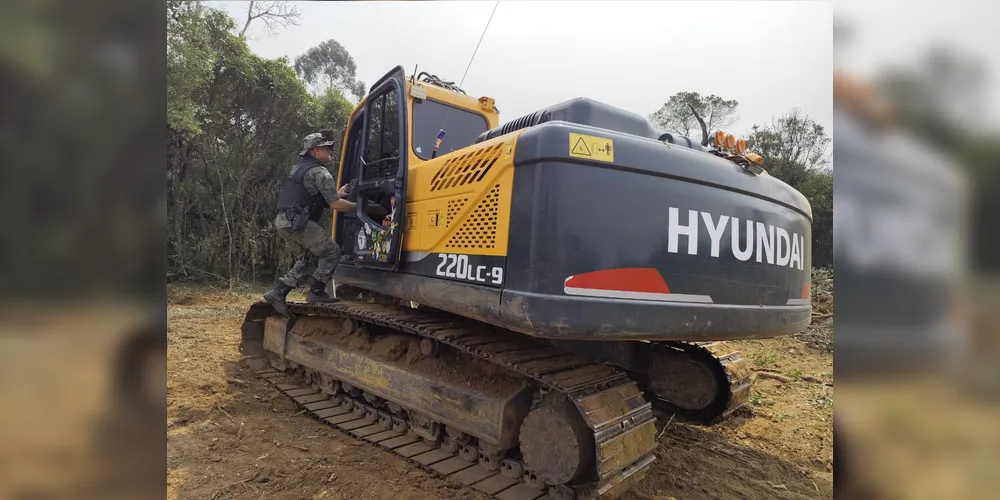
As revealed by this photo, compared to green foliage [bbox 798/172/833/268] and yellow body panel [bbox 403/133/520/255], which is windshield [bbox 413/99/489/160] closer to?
yellow body panel [bbox 403/133/520/255]

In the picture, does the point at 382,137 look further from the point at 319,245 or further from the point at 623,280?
the point at 623,280

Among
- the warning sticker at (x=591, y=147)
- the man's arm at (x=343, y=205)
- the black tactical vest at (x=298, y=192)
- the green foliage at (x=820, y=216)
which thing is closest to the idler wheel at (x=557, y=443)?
the warning sticker at (x=591, y=147)

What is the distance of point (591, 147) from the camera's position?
7.75 ft

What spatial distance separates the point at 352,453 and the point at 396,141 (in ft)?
7.70

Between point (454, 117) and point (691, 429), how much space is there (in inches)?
131

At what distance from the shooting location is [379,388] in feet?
12.0

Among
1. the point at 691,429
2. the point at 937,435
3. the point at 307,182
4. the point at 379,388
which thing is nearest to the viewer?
the point at 937,435

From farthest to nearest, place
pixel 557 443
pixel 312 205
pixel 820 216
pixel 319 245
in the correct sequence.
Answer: pixel 820 216 → pixel 312 205 → pixel 319 245 → pixel 557 443

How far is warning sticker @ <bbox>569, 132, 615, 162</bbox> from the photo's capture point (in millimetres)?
2330

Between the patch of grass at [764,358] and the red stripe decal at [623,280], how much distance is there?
199 inches

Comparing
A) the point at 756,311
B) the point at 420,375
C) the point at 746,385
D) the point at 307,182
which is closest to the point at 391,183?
the point at 307,182

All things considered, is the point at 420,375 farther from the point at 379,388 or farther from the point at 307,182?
the point at 307,182

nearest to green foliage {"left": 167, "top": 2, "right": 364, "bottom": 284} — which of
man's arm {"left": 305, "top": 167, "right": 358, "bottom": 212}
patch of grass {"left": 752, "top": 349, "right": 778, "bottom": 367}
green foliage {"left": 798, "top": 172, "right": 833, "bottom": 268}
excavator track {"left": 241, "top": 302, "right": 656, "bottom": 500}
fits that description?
man's arm {"left": 305, "top": 167, "right": 358, "bottom": 212}

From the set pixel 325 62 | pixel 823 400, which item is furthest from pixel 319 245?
pixel 325 62
